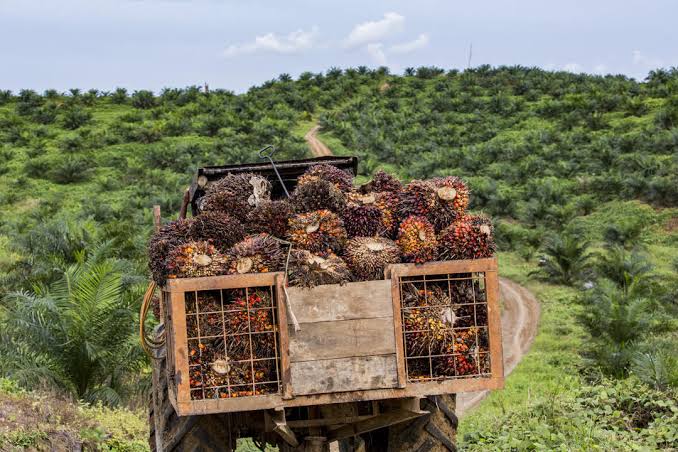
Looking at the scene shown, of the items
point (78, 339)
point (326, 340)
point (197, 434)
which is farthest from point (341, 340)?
point (78, 339)

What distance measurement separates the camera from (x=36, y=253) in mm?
15828

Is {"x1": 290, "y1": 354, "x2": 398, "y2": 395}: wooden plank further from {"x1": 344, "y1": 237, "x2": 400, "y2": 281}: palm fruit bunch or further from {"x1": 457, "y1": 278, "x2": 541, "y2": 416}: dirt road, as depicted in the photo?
{"x1": 457, "y1": 278, "x2": 541, "y2": 416}: dirt road

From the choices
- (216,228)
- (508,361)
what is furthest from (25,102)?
(216,228)

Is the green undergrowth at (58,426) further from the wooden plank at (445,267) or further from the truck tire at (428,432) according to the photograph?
the wooden plank at (445,267)

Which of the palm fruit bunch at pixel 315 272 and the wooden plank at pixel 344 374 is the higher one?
the palm fruit bunch at pixel 315 272

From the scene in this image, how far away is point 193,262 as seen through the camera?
179 inches

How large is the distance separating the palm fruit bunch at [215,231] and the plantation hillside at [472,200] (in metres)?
3.32

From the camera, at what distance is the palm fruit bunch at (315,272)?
14.9 ft

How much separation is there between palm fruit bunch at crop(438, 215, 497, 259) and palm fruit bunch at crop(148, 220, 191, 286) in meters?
1.72

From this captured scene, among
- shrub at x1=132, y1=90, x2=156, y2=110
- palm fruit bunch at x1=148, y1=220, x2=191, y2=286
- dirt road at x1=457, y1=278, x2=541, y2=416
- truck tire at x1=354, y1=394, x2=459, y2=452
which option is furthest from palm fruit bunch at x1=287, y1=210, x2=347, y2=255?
shrub at x1=132, y1=90, x2=156, y2=110

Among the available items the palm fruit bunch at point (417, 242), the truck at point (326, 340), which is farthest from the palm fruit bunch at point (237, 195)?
the palm fruit bunch at point (417, 242)

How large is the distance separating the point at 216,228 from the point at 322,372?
4.13ft

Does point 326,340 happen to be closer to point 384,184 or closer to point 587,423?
point 384,184

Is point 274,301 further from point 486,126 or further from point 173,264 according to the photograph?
point 486,126
